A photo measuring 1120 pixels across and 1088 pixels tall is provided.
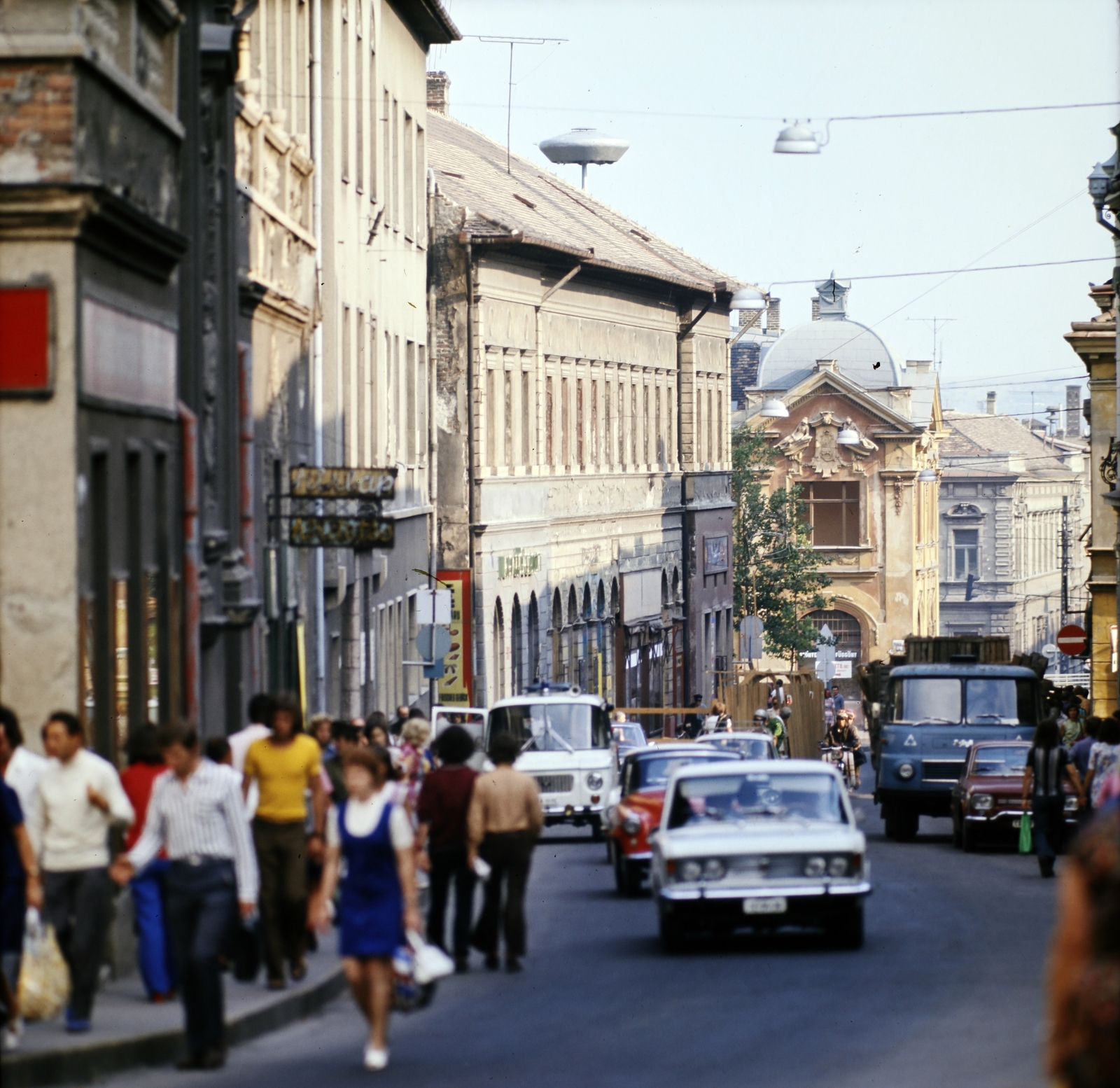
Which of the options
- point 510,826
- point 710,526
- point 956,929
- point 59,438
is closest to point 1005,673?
point 956,929

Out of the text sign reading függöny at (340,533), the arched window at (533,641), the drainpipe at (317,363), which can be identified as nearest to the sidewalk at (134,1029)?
the text sign reading függöny at (340,533)

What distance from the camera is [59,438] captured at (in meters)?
15.6

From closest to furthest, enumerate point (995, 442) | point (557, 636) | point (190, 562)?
1. point (190, 562)
2. point (557, 636)
3. point (995, 442)

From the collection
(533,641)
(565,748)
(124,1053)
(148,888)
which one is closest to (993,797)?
(565,748)

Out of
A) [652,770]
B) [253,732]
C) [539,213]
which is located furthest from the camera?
[539,213]

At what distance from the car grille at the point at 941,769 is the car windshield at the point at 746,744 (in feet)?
6.75

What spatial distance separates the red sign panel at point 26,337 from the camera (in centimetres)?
1553

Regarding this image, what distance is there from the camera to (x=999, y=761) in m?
31.4

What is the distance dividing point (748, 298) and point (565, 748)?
120 ft

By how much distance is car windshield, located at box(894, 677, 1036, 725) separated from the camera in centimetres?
3509

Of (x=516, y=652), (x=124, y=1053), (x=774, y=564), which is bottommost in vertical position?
(x=124, y=1053)

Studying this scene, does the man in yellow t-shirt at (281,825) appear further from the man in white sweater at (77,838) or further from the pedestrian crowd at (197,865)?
the man in white sweater at (77,838)

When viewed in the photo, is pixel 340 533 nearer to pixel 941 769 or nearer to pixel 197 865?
pixel 941 769

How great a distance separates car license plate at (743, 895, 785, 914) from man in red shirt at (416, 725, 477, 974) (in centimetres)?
202
